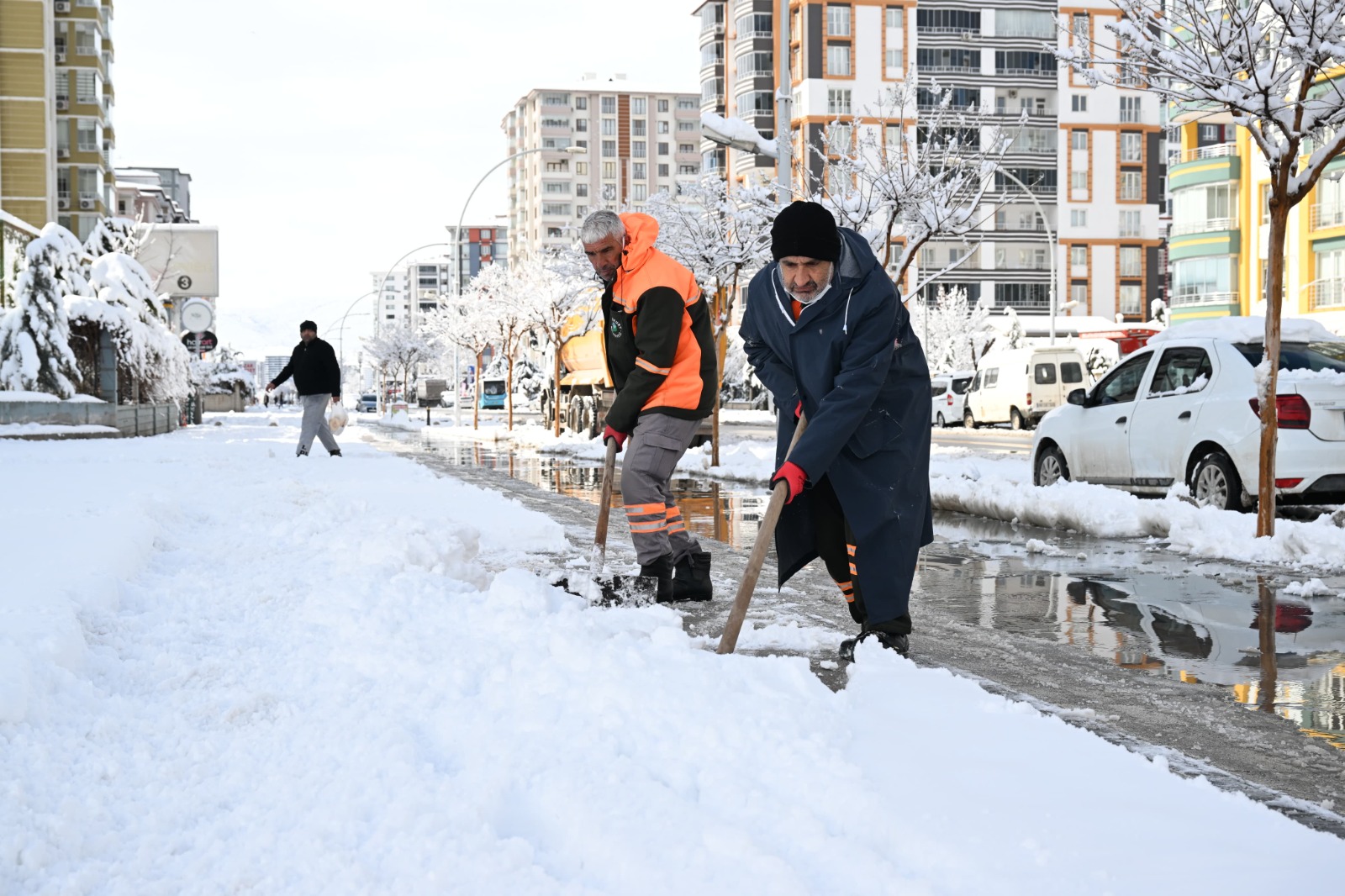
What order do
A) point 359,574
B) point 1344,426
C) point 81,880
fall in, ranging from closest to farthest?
1. point 81,880
2. point 359,574
3. point 1344,426

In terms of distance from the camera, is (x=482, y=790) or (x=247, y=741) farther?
(x=247, y=741)

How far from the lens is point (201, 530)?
876cm

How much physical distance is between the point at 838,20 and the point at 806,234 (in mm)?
84556

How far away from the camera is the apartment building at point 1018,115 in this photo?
280 feet

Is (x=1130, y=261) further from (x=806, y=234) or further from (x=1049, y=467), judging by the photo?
(x=806, y=234)

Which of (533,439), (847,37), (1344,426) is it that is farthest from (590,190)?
(1344,426)

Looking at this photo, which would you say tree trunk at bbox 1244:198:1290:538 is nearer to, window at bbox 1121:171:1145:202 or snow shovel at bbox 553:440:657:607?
snow shovel at bbox 553:440:657:607

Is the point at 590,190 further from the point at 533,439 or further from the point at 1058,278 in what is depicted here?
the point at 533,439

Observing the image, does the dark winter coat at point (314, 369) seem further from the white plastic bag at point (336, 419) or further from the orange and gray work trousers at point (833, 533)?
the orange and gray work trousers at point (833, 533)

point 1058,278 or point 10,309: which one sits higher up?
point 1058,278

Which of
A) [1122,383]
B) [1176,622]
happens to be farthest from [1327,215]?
[1176,622]

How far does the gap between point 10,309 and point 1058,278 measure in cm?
7065

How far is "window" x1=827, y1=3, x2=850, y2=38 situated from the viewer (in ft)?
278

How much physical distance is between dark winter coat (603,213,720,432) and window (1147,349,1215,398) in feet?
19.7
